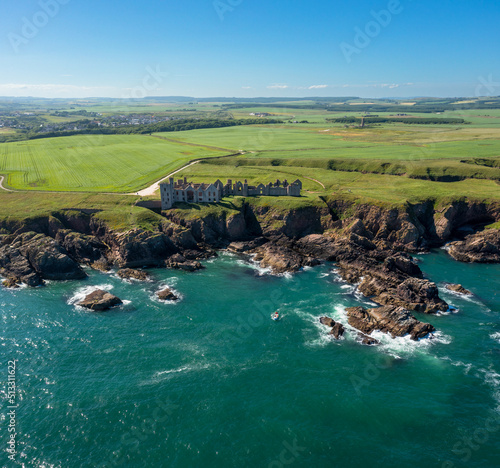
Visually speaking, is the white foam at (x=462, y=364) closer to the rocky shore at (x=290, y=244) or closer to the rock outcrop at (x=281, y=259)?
the rocky shore at (x=290, y=244)

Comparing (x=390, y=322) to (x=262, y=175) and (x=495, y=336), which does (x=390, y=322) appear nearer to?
(x=495, y=336)

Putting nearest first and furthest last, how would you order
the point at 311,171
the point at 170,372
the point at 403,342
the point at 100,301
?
the point at 170,372
the point at 403,342
the point at 100,301
the point at 311,171

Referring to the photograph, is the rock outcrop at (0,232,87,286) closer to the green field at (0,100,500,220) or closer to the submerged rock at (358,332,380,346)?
the green field at (0,100,500,220)

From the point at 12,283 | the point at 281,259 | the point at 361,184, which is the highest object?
the point at 361,184

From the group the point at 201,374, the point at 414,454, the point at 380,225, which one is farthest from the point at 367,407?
the point at 380,225

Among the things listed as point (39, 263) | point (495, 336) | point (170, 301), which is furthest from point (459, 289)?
point (39, 263)

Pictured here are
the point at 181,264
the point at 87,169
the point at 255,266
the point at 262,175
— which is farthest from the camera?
the point at 87,169

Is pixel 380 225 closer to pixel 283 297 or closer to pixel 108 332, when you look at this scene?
pixel 283 297

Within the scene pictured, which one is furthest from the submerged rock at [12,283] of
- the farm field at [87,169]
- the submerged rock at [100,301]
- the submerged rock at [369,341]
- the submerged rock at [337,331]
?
the submerged rock at [369,341]
